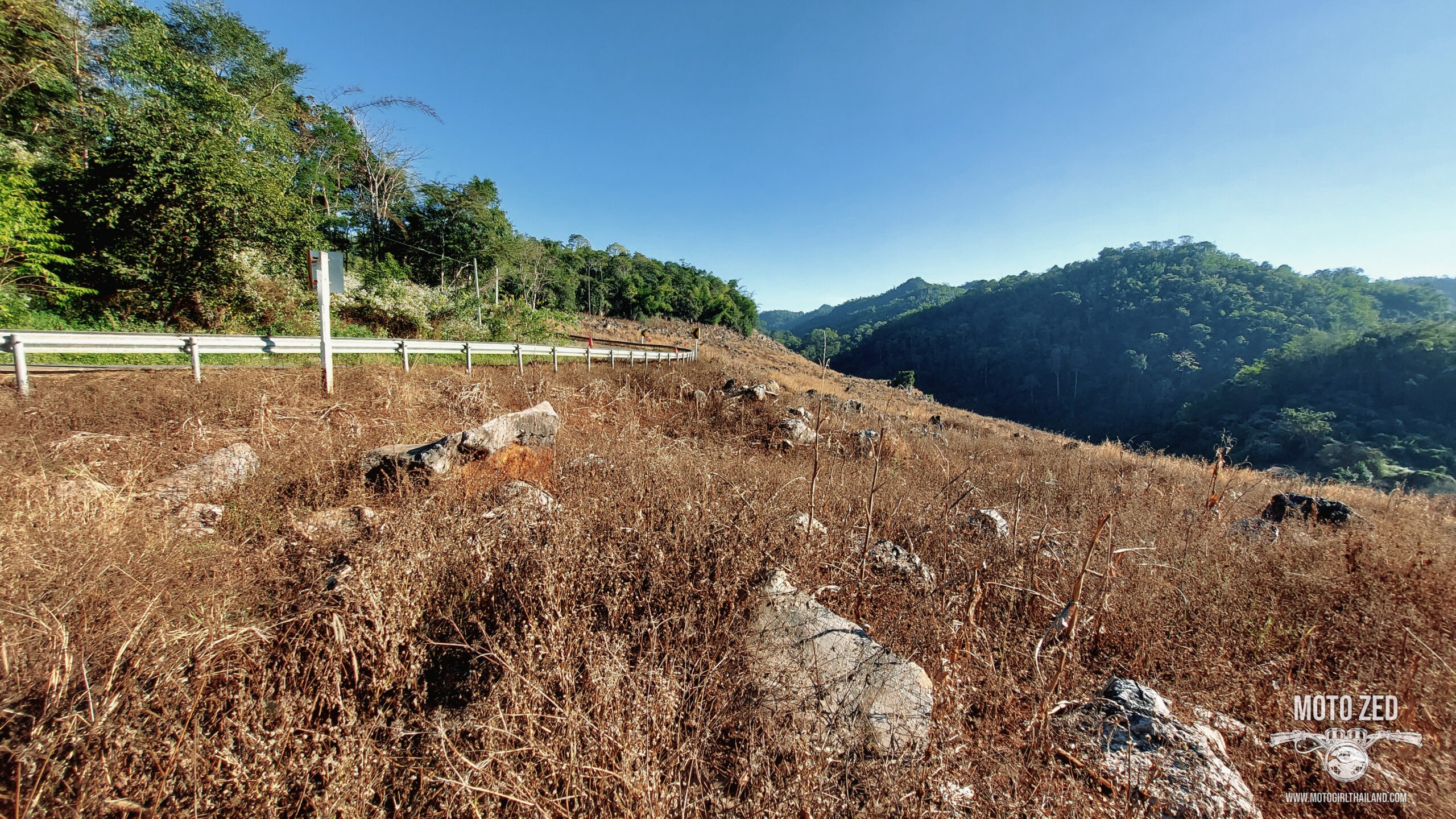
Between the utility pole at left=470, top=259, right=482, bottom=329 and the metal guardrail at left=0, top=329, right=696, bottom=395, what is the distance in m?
5.23

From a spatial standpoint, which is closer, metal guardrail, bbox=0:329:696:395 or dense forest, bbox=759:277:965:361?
metal guardrail, bbox=0:329:696:395

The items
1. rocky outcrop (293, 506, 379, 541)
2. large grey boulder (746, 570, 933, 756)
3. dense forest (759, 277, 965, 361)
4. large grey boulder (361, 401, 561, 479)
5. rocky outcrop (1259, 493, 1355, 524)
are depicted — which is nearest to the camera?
large grey boulder (746, 570, 933, 756)

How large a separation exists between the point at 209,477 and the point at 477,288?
21.4 metres

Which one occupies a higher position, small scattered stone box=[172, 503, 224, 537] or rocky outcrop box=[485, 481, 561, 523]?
rocky outcrop box=[485, 481, 561, 523]

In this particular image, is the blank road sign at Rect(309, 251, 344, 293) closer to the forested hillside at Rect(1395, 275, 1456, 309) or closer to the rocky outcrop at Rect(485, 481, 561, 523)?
the rocky outcrop at Rect(485, 481, 561, 523)

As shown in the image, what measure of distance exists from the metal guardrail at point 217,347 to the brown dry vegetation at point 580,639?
1.66m

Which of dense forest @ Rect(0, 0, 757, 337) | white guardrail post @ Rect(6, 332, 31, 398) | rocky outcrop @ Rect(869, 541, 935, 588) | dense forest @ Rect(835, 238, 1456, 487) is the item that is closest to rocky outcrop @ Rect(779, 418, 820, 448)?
rocky outcrop @ Rect(869, 541, 935, 588)

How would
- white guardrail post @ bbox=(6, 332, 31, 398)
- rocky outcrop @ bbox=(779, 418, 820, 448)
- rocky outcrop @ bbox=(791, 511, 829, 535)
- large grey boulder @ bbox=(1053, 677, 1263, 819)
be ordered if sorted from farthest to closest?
rocky outcrop @ bbox=(779, 418, 820, 448)
white guardrail post @ bbox=(6, 332, 31, 398)
rocky outcrop @ bbox=(791, 511, 829, 535)
large grey boulder @ bbox=(1053, 677, 1263, 819)

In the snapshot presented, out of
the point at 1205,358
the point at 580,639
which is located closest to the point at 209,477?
the point at 580,639

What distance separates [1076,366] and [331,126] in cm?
11772

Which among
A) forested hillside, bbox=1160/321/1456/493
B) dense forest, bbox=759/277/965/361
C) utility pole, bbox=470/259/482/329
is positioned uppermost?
dense forest, bbox=759/277/965/361

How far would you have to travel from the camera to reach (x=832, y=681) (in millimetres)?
2508

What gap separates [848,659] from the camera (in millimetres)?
2752

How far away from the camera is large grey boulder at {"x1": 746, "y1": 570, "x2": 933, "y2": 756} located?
2.28 m
